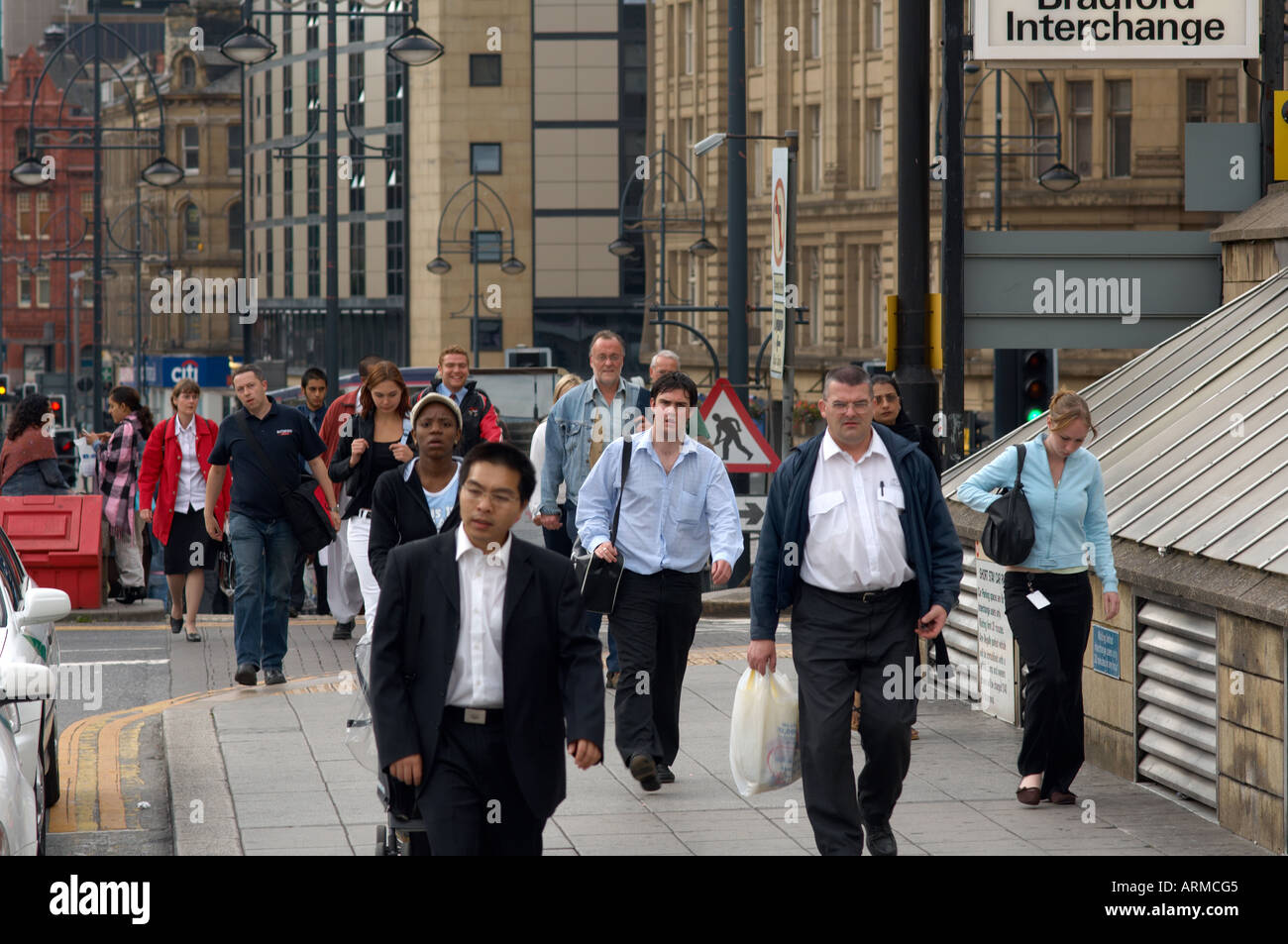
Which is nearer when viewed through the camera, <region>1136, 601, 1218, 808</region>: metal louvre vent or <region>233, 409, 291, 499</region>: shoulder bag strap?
<region>1136, 601, 1218, 808</region>: metal louvre vent

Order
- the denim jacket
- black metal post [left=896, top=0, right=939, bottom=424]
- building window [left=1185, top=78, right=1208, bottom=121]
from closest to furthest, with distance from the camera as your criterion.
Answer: the denim jacket → black metal post [left=896, top=0, right=939, bottom=424] → building window [left=1185, top=78, right=1208, bottom=121]

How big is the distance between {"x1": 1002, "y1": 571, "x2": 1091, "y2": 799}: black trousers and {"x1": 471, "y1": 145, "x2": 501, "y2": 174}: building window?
69.6 m

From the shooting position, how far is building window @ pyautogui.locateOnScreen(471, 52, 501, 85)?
76.3m

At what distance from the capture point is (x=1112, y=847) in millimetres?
7430

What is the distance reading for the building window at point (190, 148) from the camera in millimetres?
103188

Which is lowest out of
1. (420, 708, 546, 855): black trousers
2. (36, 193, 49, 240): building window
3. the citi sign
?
(420, 708, 546, 855): black trousers

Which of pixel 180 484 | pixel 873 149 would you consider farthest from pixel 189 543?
pixel 873 149

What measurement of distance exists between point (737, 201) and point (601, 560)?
430 inches

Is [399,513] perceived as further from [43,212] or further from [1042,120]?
[43,212]

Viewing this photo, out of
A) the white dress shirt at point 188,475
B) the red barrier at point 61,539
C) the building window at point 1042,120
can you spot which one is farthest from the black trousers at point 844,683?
the building window at point 1042,120

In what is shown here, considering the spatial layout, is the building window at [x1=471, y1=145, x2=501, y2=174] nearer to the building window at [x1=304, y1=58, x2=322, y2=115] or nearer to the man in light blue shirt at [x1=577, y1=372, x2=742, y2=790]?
the building window at [x1=304, y1=58, x2=322, y2=115]

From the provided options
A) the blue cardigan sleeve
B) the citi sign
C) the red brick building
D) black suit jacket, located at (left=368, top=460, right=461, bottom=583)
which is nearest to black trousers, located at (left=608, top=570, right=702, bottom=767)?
black suit jacket, located at (left=368, top=460, right=461, bottom=583)

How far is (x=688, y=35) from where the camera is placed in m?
68.6

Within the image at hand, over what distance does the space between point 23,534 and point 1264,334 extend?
9.70m
